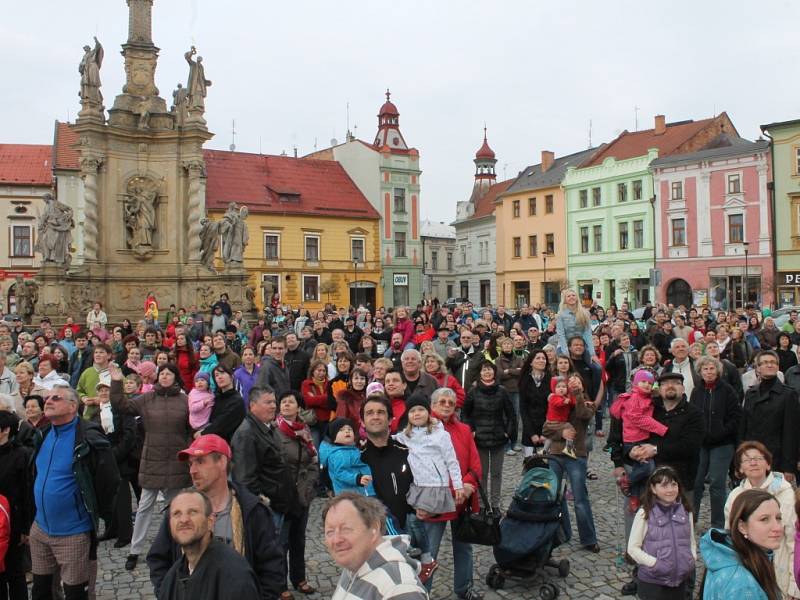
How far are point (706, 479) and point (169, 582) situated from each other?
6.38m

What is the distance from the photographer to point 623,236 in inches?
1869

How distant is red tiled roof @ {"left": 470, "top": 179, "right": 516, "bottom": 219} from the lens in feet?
206

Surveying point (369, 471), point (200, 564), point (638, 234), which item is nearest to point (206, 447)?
point (200, 564)

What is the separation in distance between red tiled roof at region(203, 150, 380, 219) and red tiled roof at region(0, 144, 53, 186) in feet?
40.8

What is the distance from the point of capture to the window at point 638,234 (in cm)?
4625

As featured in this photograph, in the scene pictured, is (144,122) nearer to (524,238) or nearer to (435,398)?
(435,398)

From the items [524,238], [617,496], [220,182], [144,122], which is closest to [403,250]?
[524,238]

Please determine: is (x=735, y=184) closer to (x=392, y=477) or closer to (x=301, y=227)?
(x=301, y=227)

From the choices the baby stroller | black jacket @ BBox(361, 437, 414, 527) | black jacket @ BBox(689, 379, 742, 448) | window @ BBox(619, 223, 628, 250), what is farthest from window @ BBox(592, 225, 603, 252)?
black jacket @ BBox(361, 437, 414, 527)

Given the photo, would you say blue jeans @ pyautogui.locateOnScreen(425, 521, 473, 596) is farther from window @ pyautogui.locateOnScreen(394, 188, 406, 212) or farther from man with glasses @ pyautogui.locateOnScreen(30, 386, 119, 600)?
window @ pyautogui.locateOnScreen(394, 188, 406, 212)

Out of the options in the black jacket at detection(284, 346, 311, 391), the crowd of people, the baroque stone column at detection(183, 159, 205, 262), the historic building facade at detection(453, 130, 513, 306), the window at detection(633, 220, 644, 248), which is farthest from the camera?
the historic building facade at detection(453, 130, 513, 306)

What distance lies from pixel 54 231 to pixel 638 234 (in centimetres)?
3640

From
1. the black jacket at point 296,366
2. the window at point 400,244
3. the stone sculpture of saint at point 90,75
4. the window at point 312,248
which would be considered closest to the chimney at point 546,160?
the window at point 400,244

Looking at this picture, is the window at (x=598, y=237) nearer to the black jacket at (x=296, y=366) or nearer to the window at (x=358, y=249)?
the window at (x=358, y=249)
